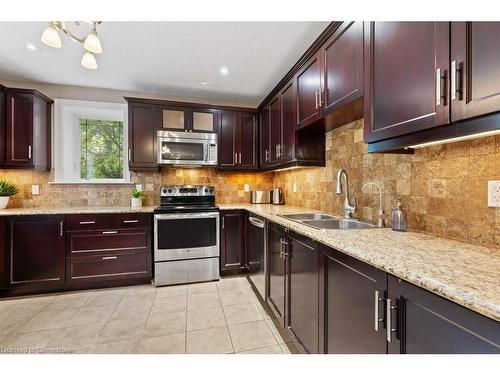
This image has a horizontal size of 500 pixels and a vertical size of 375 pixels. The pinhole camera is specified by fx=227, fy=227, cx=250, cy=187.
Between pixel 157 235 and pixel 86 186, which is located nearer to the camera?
pixel 157 235

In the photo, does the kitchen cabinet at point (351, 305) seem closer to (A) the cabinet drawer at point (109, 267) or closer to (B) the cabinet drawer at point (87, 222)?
(A) the cabinet drawer at point (109, 267)

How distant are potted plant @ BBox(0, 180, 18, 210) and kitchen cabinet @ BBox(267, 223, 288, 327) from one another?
3.09 m

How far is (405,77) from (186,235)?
2567 millimetres

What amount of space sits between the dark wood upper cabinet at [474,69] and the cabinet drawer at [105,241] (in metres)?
2.92

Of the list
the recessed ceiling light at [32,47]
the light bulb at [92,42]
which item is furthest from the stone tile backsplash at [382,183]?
the light bulb at [92,42]

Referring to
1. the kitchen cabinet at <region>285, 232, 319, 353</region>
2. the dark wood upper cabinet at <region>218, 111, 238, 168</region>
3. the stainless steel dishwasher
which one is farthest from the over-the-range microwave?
the kitchen cabinet at <region>285, 232, 319, 353</region>

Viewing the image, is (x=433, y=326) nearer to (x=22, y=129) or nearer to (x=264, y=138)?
(x=264, y=138)

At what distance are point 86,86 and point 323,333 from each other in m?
3.85

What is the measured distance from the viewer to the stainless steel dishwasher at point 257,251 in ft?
7.37

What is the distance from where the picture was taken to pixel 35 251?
8.09 feet

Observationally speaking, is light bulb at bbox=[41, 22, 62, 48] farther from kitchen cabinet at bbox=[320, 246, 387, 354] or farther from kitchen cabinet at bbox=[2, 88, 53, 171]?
kitchen cabinet at bbox=[320, 246, 387, 354]
